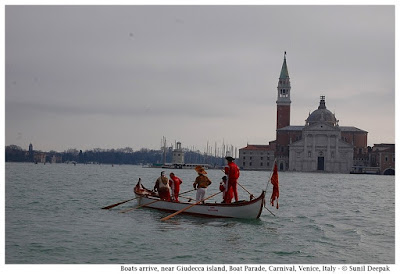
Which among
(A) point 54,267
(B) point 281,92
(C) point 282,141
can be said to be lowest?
(A) point 54,267

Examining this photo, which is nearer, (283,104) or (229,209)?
(229,209)

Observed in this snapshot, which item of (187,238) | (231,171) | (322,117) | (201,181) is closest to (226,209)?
(201,181)

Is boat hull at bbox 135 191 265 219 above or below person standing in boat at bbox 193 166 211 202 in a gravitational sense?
below

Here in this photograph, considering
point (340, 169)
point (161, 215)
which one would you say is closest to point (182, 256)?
point (161, 215)

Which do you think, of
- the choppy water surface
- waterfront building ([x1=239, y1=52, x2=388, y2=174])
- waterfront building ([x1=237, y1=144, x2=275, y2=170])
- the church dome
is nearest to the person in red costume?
the choppy water surface

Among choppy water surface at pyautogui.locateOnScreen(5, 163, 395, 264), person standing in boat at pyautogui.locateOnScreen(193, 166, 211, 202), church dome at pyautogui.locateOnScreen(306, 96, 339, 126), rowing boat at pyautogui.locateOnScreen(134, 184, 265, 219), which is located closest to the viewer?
choppy water surface at pyautogui.locateOnScreen(5, 163, 395, 264)

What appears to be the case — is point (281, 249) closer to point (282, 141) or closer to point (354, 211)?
point (354, 211)

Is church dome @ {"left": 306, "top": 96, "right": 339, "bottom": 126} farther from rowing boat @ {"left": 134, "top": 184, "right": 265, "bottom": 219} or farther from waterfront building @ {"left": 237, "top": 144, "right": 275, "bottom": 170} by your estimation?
rowing boat @ {"left": 134, "top": 184, "right": 265, "bottom": 219}

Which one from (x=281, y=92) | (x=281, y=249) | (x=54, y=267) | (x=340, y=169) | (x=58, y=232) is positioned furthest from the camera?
(x=281, y=92)

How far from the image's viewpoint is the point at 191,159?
18900cm

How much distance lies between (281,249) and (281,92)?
110 metres

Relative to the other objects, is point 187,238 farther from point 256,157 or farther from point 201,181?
point 256,157

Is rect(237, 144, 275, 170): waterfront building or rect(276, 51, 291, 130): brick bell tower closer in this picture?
rect(276, 51, 291, 130): brick bell tower

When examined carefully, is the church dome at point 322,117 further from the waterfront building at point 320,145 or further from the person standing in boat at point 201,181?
the person standing in boat at point 201,181
